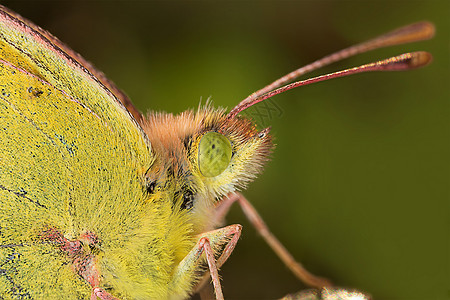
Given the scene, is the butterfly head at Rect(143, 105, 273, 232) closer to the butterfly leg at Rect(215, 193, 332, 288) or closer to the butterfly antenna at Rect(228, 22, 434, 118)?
the butterfly antenna at Rect(228, 22, 434, 118)

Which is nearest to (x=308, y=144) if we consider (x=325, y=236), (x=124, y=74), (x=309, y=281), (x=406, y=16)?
(x=325, y=236)

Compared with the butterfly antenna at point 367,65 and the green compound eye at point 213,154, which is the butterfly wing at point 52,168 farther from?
the butterfly antenna at point 367,65

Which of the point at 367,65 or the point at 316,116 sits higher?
the point at 316,116

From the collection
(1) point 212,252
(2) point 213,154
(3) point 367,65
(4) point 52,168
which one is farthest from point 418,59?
(4) point 52,168

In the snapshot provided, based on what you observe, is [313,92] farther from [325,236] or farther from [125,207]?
[125,207]

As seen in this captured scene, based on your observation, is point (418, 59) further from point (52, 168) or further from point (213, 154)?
point (52, 168)

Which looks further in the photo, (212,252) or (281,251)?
(281,251)

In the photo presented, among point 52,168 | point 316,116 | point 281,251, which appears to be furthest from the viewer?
point 316,116
